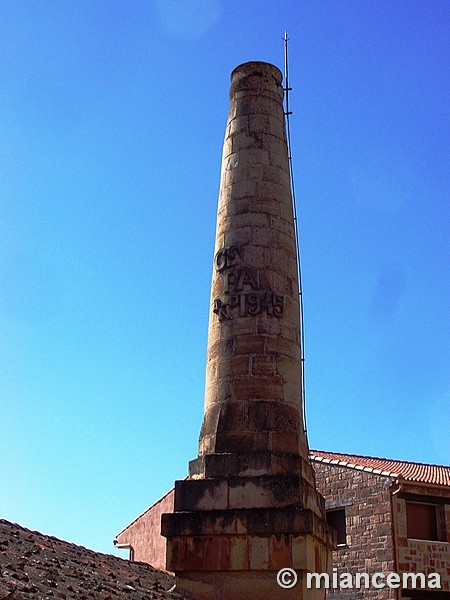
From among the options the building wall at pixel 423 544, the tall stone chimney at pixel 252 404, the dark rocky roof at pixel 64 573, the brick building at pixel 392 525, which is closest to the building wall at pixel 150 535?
the brick building at pixel 392 525

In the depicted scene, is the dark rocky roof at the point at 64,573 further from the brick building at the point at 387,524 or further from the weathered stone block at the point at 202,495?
the brick building at the point at 387,524

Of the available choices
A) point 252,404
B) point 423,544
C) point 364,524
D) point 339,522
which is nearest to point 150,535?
point 339,522

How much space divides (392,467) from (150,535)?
6.78 metres

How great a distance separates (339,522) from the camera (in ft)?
65.9

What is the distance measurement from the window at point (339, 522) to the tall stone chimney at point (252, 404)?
12.2 meters

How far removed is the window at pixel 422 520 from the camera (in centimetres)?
1886

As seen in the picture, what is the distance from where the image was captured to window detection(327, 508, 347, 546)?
64.6ft

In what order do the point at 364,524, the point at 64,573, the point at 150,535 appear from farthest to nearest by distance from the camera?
the point at 150,535, the point at 364,524, the point at 64,573

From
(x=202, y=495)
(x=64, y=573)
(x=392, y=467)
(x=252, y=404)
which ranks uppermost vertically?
(x=392, y=467)

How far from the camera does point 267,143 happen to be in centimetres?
→ 920

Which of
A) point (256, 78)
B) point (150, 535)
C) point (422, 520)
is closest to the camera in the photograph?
point (256, 78)

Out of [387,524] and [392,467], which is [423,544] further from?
[392,467]

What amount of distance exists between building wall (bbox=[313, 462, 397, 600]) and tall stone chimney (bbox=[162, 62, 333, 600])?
11101 mm

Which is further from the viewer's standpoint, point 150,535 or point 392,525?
point 150,535
